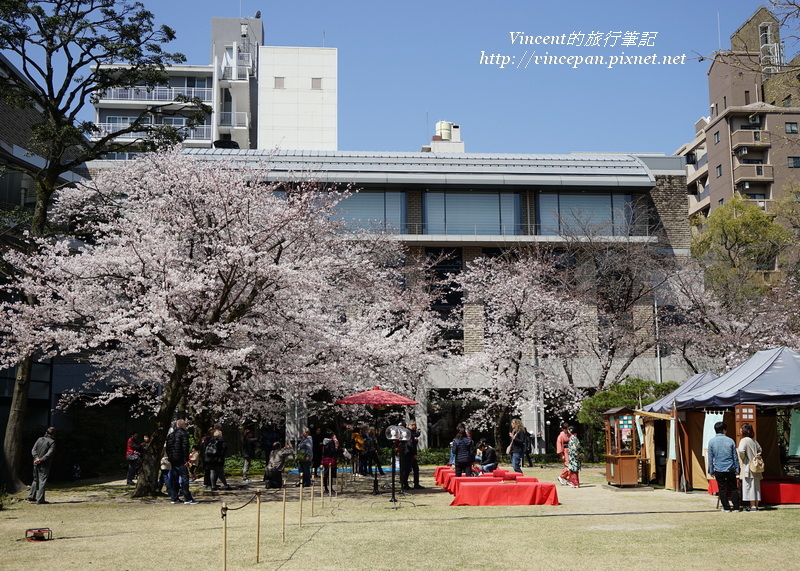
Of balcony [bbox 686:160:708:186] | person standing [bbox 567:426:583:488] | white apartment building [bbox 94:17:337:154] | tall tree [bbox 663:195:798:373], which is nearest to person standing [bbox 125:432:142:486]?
person standing [bbox 567:426:583:488]

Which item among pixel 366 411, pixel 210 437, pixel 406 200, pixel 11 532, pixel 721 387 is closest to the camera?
pixel 11 532

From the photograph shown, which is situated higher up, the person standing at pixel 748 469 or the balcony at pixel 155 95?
the balcony at pixel 155 95

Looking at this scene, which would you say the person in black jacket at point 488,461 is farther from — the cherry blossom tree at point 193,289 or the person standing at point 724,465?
the person standing at point 724,465

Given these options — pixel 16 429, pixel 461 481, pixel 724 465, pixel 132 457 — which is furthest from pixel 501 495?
pixel 16 429

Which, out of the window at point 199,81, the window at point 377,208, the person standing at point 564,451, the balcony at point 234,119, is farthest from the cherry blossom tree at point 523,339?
the window at point 199,81

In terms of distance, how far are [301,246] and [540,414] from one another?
68.5ft

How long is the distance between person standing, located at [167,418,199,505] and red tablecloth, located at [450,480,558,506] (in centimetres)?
619

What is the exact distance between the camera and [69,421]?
1470 inches

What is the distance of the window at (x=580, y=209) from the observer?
4331cm

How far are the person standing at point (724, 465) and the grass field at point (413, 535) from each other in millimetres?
453

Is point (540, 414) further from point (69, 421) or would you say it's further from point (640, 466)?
point (69, 421)

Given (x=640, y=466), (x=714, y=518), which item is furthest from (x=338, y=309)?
(x=714, y=518)

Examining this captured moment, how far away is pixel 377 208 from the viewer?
143 feet

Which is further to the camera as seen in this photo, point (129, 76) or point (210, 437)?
point (129, 76)
